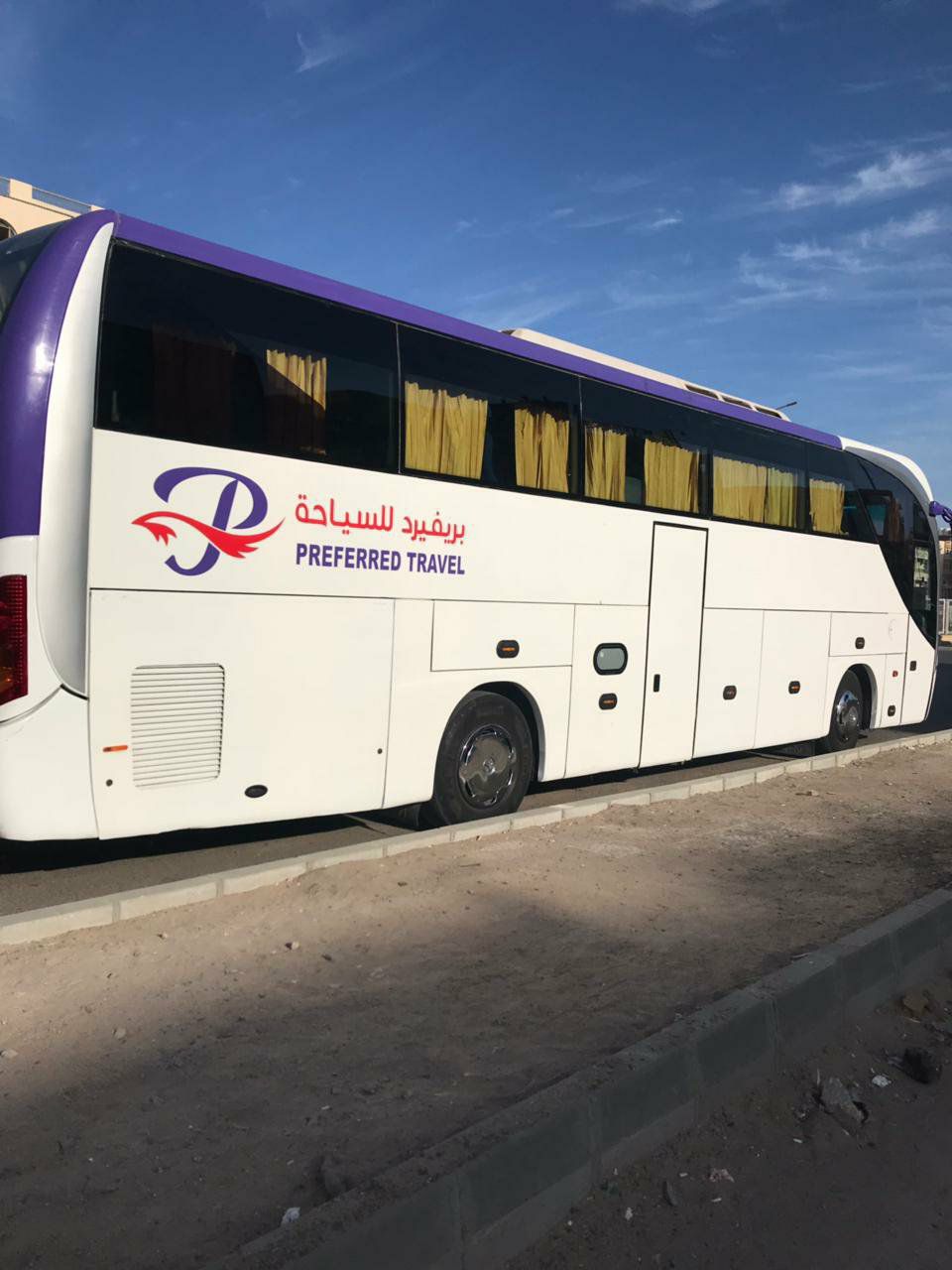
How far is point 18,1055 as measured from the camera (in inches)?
147

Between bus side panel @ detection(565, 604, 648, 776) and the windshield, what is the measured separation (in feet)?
15.1

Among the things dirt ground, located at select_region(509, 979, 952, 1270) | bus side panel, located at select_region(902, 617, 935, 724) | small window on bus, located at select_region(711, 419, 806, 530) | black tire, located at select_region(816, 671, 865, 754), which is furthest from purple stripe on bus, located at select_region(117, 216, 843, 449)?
dirt ground, located at select_region(509, 979, 952, 1270)

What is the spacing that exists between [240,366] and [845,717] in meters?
8.79

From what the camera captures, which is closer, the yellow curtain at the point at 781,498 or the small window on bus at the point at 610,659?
the small window on bus at the point at 610,659

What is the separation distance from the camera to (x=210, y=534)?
602 centimetres

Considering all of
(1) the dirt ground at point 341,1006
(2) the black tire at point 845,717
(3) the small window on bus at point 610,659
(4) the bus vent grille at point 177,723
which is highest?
(3) the small window on bus at point 610,659

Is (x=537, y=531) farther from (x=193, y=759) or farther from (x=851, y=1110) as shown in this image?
(x=851, y=1110)

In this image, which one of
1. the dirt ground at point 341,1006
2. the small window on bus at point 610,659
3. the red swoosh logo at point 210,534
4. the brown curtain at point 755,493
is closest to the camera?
the dirt ground at point 341,1006

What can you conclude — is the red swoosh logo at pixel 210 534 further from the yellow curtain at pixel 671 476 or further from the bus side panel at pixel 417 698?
the yellow curtain at pixel 671 476

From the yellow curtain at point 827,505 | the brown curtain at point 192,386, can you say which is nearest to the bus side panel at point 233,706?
the brown curtain at point 192,386

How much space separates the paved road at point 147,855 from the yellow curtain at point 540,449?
2.87 m

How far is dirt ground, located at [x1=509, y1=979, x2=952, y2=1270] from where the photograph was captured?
3.08m

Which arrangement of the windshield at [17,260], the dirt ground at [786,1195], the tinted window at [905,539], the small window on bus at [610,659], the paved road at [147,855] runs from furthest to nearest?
the tinted window at [905,539] → the small window on bus at [610,659] → the paved road at [147,855] → the windshield at [17,260] → the dirt ground at [786,1195]

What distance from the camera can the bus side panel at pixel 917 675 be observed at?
43.3 ft
